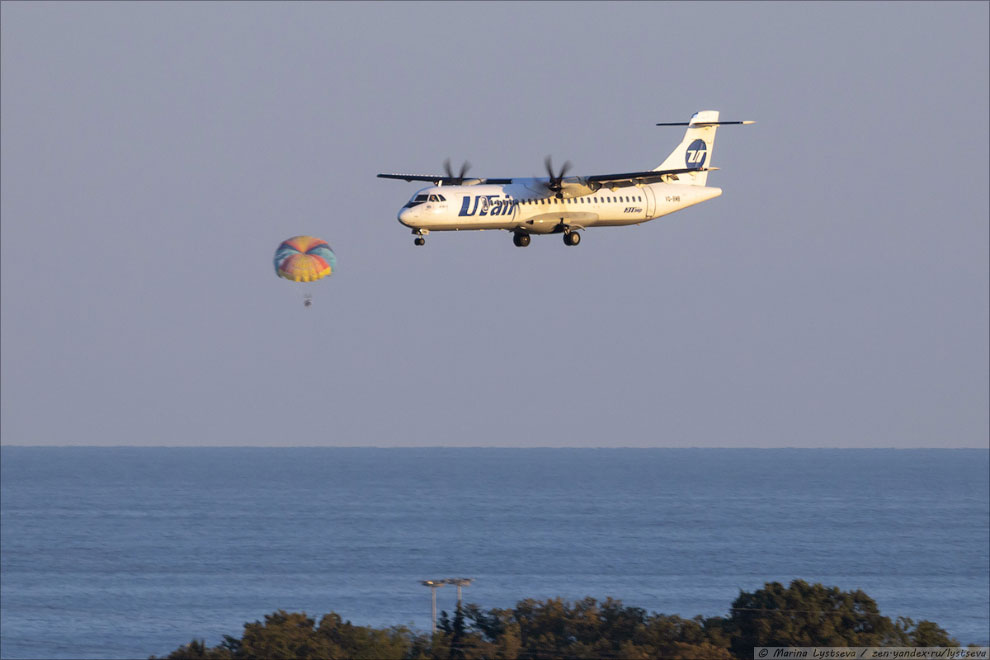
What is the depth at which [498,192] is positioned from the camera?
46.4 metres

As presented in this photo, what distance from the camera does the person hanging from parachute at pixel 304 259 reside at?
58.3 m

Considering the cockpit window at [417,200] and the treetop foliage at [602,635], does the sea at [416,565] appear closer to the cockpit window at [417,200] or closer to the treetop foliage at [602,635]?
the treetop foliage at [602,635]

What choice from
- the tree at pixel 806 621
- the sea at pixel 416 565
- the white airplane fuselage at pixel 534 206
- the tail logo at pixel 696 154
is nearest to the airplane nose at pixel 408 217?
the white airplane fuselage at pixel 534 206

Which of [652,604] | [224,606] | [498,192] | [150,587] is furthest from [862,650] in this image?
[150,587]

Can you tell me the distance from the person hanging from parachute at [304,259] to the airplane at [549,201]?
1004 cm

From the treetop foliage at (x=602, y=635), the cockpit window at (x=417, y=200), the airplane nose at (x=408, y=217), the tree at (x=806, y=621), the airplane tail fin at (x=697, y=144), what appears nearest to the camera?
the treetop foliage at (x=602, y=635)

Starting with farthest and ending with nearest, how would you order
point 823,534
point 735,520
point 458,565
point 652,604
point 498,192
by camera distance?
point 735,520
point 823,534
point 458,565
point 652,604
point 498,192

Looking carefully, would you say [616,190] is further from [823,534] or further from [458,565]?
[823,534]

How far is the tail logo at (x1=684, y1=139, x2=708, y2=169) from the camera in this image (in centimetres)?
5741

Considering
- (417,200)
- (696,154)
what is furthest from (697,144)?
(417,200)

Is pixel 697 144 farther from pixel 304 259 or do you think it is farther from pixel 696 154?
pixel 304 259

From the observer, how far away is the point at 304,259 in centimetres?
5975

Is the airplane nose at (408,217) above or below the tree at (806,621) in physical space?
above

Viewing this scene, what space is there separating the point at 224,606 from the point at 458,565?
3141cm
